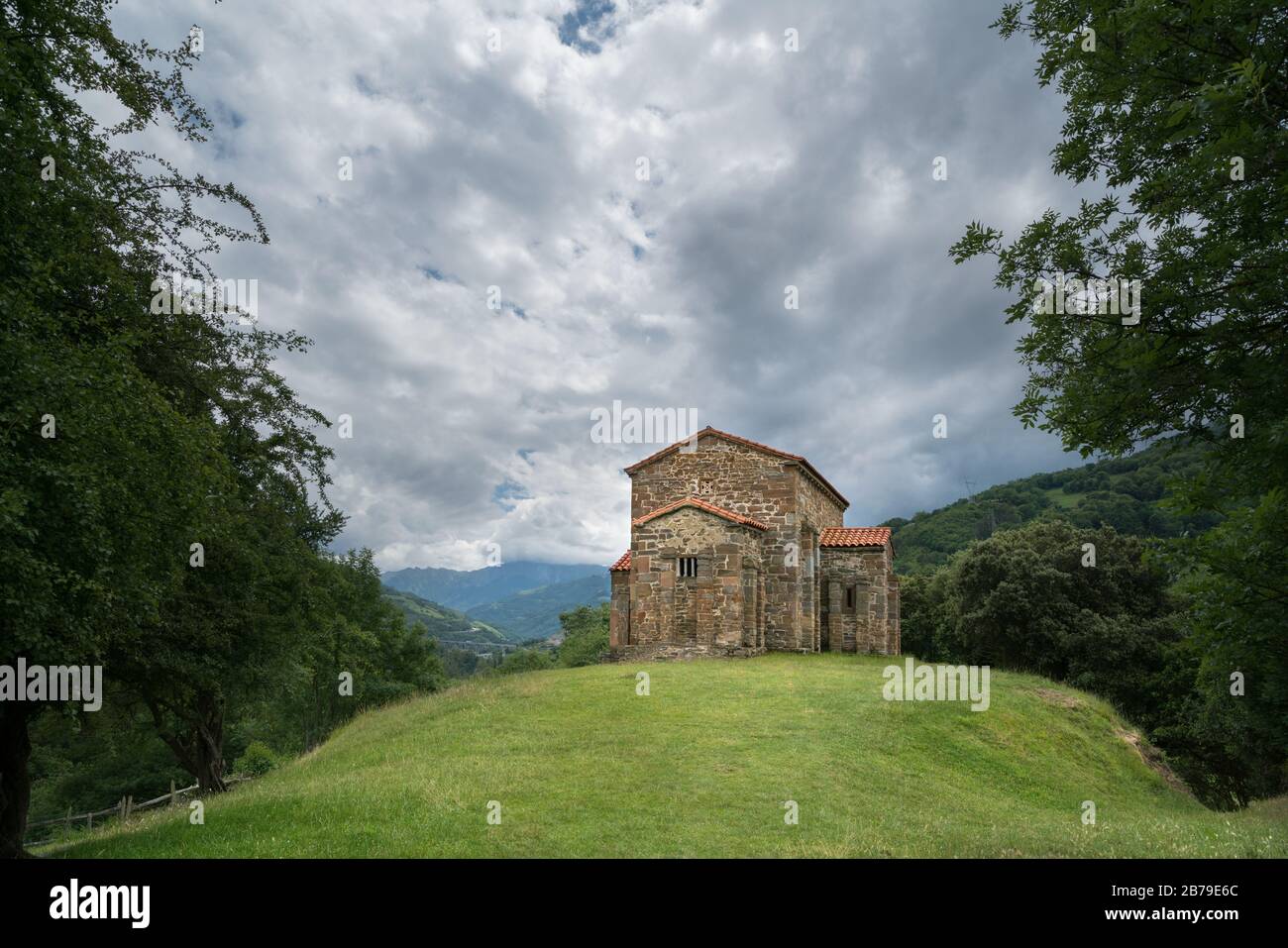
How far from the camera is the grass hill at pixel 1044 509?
70812 mm

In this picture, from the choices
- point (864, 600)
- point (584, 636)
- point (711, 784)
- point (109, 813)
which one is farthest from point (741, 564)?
point (584, 636)

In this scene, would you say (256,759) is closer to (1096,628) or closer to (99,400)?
(99,400)

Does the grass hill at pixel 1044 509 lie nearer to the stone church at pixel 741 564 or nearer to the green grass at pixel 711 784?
the stone church at pixel 741 564

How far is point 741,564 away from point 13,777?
69.3 ft

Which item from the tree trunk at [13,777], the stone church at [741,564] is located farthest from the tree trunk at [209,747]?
the stone church at [741,564]

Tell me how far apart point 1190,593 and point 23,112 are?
14.6m

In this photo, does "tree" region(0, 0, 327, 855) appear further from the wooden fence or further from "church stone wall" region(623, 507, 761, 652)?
the wooden fence

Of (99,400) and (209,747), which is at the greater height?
(99,400)

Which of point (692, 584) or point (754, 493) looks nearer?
point (692, 584)

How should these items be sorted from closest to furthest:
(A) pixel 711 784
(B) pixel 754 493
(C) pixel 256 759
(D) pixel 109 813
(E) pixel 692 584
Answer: (A) pixel 711 784 < (E) pixel 692 584 < (B) pixel 754 493 < (D) pixel 109 813 < (C) pixel 256 759

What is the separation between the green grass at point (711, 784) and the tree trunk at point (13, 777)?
1.29 m

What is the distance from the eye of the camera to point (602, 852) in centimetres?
862

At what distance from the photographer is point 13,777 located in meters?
12.2
